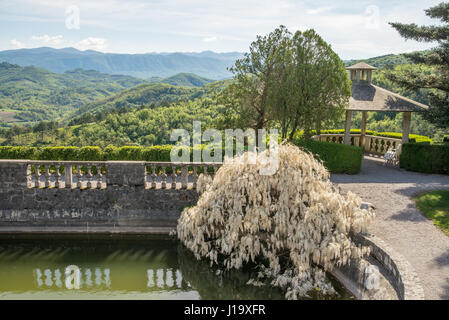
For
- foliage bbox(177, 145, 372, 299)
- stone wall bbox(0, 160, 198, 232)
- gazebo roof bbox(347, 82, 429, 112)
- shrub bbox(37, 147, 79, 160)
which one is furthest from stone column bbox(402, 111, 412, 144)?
shrub bbox(37, 147, 79, 160)

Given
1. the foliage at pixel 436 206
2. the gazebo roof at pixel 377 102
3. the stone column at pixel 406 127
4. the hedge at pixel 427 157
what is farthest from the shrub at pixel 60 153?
the stone column at pixel 406 127

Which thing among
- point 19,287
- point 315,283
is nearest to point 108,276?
point 19,287

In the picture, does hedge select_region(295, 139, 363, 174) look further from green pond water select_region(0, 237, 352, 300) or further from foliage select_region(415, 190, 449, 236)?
green pond water select_region(0, 237, 352, 300)

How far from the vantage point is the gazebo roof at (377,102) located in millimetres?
18875

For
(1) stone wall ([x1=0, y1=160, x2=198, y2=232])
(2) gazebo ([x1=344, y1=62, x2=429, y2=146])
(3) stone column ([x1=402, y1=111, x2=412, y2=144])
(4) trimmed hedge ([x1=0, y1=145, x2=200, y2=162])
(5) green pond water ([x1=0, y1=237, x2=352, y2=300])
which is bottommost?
(5) green pond water ([x1=0, y1=237, x2=352, y2=300])

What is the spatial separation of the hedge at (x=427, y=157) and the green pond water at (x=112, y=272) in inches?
413

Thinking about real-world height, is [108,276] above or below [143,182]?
below

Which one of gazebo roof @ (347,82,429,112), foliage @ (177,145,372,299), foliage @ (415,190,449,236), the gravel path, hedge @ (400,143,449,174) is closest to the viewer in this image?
the gravel path

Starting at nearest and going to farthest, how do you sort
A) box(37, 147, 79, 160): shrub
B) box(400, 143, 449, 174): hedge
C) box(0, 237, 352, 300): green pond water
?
box(0, 237, 352, 300): green pond water, box(400, 143, 449, 174): hedge, box(37, 147, 79, 160): shrub

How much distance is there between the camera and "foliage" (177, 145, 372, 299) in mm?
9750

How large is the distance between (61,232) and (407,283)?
11327 mm

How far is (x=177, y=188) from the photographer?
1401cm
